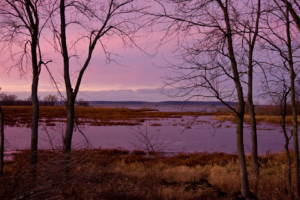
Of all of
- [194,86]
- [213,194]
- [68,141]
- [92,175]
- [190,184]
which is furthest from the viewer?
[190,184]

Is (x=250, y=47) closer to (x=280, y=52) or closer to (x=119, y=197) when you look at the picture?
(x=280, y=52)

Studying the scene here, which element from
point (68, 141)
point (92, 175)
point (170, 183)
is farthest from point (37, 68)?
point (170, 183)

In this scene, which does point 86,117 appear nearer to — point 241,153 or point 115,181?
point 115,181

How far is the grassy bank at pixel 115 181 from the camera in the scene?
150 inches

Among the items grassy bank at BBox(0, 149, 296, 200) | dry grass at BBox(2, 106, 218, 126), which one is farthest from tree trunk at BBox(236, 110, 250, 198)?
dry grass at BBox(2, 106, 218, 126)

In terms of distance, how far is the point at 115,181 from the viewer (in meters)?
5.53

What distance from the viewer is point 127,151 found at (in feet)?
51.6

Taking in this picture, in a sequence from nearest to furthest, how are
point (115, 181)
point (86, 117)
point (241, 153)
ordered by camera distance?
1. point (241, 153)
2. point (115, 181)
3. point (86, 117)

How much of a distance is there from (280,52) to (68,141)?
4.92 m

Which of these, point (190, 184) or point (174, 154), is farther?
point (174, 154)

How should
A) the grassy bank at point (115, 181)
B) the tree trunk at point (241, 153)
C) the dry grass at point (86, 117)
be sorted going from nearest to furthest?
the grassy bank at point (115, 181) → the tree trunk at point (241, 153) → the dry grass at point (86, 117)

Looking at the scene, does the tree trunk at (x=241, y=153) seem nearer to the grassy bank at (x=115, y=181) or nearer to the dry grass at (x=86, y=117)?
the grassy bank at (x=115, y=181)

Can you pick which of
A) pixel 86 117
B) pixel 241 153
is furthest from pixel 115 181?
pixel 86 117

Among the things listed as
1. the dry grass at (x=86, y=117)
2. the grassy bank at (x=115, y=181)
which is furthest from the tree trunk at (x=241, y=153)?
the dry grass at (x=86, y=117)
